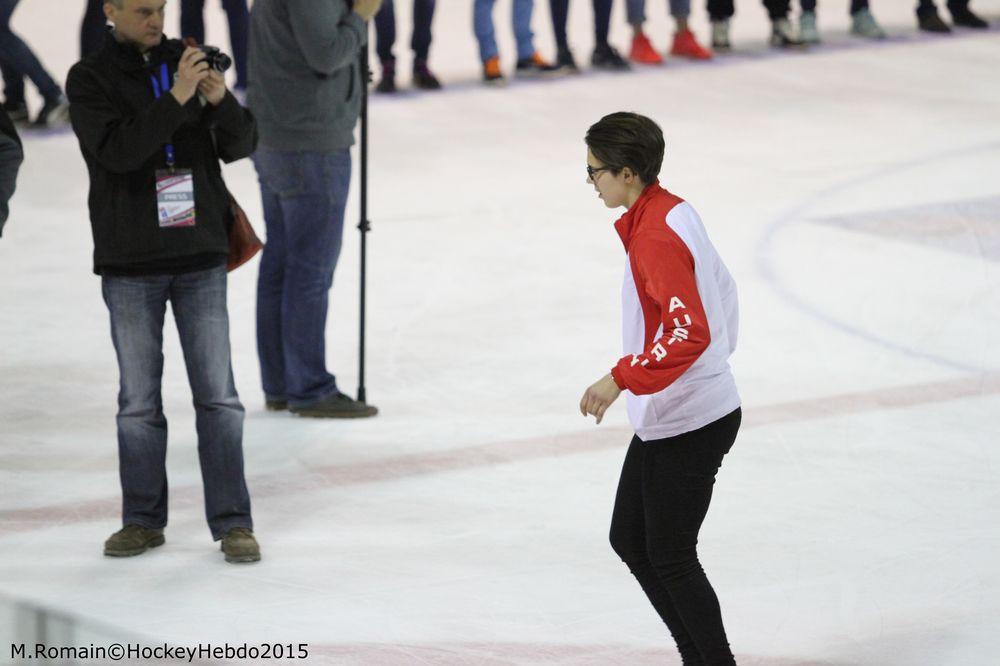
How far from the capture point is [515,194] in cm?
917

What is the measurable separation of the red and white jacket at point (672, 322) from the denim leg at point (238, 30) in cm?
770

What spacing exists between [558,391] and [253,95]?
1609 millimetres

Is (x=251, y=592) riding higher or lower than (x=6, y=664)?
lower

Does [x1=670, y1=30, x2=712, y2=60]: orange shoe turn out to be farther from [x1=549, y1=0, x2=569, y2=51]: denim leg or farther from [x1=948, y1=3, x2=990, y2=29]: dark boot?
[x1=948, y1=3, x2=990, y2=29]: dark boot

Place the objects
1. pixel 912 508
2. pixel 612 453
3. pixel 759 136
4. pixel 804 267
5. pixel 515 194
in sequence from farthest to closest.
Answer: pixel 759 136 < pixel 515 194 < pixel 804 267 < pixel 612 453 < pixel 912 508

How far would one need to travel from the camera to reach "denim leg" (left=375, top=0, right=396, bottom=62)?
35.9 ft

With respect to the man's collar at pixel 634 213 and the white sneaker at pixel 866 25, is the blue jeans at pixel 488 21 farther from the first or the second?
the man's collar at pixel 634 213

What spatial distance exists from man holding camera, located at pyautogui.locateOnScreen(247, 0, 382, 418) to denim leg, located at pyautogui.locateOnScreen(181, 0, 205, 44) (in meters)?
5.05

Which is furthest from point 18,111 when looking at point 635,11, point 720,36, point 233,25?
point 720,36

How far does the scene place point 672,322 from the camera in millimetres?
3393

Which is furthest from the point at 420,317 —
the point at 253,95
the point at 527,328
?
the point at 253,95

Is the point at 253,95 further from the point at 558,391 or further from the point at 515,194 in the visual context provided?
the point at 515,194

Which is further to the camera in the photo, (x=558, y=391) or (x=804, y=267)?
(x=804, y=267)

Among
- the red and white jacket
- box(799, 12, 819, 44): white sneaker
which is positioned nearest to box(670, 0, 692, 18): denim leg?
box(799, 12, 819, 44): white sneaker
